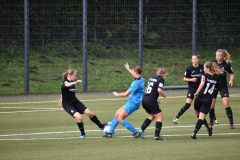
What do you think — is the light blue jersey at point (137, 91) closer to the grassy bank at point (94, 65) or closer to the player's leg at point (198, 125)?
the player's leg at point (198, 125)

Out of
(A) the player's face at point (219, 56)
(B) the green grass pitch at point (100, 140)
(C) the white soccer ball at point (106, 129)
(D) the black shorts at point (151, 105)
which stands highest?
(A) the player's face at point (219, 56)

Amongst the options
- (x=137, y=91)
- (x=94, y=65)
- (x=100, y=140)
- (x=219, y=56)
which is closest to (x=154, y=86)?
(x=137, y=91)

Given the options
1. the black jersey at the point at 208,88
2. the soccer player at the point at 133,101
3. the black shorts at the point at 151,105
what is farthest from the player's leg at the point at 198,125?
the soccer player at the point at 133,101

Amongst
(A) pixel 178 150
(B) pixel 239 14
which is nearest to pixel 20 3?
(B) pixel 239 14

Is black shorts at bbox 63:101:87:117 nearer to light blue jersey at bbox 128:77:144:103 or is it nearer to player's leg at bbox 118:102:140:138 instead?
player's leg at bbox 118:102:140:138

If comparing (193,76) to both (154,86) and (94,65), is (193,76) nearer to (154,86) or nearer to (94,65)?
(154,86)

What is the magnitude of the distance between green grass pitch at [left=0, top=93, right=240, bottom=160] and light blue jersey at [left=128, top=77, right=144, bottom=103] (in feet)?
3.15

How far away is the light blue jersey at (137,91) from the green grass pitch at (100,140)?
961mm

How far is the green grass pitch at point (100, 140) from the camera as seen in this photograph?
603 inches

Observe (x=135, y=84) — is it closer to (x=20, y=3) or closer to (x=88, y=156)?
(x=88, y=156)

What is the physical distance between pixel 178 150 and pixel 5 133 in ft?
17.3

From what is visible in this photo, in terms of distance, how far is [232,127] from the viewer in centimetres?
2016

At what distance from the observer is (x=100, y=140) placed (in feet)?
58.2

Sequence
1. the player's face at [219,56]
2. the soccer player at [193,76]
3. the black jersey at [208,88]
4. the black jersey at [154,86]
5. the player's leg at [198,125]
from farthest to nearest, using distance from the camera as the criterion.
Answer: the soccer player at [193,76] → the player's face at [219,56] → the black jersey at [208,88] → the black jersey at [154,86] → the player's leg at [198,125]
